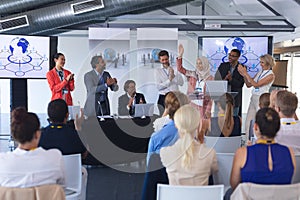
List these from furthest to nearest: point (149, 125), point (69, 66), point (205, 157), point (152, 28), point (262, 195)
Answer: point (69, 66)
point (152, 28)
point (149, 125)
point (205, 157)
point (262, 195)

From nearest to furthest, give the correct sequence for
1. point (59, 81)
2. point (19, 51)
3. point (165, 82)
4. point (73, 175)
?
point (73, 175), point (59, 81), point (165, 82), point (19, 51)

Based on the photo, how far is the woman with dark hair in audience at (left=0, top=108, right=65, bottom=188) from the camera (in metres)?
1.99

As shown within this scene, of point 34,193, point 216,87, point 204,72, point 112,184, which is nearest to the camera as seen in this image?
point 34,193

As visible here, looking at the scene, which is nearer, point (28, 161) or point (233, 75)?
point (28, 161)

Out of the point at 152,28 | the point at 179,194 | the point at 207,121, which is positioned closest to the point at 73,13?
the point at 152,28

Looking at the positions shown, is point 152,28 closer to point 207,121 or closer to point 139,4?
point 139,4

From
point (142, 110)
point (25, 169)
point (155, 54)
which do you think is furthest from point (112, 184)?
point (155, 54)

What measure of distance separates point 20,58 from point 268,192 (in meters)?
5.48

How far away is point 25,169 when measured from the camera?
1985 mm

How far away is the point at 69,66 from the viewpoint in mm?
9828

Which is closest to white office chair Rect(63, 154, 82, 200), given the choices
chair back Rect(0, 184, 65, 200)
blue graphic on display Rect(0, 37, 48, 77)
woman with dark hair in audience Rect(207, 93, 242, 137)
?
chair back Rect(0, 184, 65, 200)

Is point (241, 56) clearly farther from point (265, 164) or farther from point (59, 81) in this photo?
point (265, 164)

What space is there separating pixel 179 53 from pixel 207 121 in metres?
4.52

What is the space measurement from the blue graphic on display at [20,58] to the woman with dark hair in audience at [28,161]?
4656 mm
